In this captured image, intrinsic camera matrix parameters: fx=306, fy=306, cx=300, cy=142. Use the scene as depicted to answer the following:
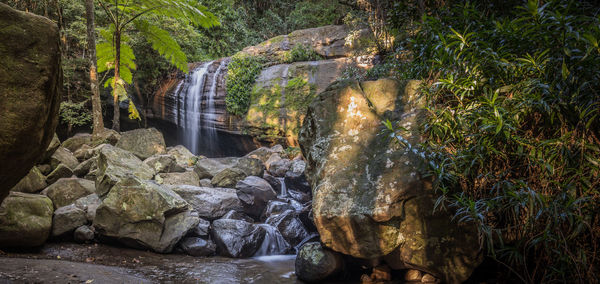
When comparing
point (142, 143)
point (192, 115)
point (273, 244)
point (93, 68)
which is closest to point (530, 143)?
point (273, 244)

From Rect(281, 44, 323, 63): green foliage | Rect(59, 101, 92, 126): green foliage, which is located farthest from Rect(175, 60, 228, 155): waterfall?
Rect(59, 101, 92, 126): green foliage

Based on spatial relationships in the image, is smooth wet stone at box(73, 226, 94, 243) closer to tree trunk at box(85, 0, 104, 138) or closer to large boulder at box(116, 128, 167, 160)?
large boulder at box(116, 128, 167, 160)

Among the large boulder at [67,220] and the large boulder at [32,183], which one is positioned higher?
the large boulder at [32,183]

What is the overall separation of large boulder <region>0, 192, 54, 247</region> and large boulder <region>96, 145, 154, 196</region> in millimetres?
766

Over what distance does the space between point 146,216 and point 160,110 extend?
836cm

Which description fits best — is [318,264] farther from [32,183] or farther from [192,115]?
[192,115]

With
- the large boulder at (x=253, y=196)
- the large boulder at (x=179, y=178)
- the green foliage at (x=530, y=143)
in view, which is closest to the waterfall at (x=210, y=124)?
the large boulder at (x=179, y=178)

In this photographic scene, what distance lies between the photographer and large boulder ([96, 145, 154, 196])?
4535 millimetres

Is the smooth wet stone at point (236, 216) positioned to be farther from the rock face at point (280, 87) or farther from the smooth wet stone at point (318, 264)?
the rock face at point (280, 87)

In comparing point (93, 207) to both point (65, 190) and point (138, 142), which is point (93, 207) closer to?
point (65, 190)

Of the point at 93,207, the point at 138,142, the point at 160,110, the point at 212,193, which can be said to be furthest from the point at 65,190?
the point at 160,110

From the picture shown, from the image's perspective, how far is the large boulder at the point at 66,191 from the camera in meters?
4.50

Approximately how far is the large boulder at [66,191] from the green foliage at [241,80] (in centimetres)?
615

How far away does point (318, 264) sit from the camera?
127 inches
